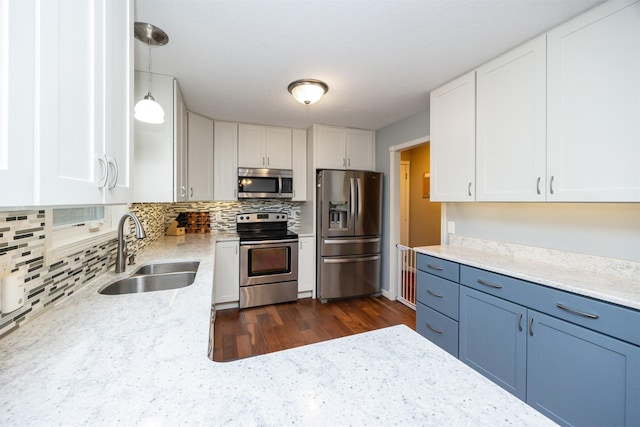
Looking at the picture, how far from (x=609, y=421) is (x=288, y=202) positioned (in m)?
3.55

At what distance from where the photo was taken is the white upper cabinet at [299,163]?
3.71 metres

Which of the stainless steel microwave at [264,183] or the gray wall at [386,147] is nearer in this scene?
the gray wall at [386,147]

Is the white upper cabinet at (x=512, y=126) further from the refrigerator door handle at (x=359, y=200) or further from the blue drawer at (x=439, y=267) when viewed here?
the refrigerator door handle at (x=359, y=200)

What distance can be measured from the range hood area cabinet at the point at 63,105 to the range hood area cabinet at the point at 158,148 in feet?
4.36

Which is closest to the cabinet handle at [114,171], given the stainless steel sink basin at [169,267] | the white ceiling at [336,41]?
the white ceiling at [336,41]

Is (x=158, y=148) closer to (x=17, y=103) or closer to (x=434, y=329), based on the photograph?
(x=17, y=103)

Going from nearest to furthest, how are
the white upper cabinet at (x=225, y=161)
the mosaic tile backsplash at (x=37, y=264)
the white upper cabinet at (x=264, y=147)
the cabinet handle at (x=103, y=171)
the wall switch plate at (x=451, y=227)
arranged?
the cabinet handle at (x=103, y=171) → the mosaic tile backsplash at (x=37, y=264) → the wall switch plate at (x=451, y=227) → the white upper cabinet at (x=225, y=161) → the white upper cabinet at (x=264, y=147)

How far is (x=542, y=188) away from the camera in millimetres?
1653

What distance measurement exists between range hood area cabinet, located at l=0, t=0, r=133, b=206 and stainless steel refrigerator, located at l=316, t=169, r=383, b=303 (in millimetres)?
2612

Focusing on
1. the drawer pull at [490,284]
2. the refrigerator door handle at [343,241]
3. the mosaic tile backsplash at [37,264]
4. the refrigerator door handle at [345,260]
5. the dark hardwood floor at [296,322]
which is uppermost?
the mosaic tile backsplash at [37,264]

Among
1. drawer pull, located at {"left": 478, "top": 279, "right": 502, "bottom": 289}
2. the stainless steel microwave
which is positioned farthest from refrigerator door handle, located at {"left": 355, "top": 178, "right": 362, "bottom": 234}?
drawer pull, located at {"left": 478, "top": 279, "right": 502, "bottom": 289}

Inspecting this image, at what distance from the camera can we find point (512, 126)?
1.81 metres

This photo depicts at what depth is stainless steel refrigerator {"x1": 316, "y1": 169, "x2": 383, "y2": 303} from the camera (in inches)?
134

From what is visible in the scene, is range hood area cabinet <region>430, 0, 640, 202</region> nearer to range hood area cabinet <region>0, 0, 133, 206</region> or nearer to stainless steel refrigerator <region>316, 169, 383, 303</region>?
stainless steel refrigerator <region>316, 169, 383, 303</region>
